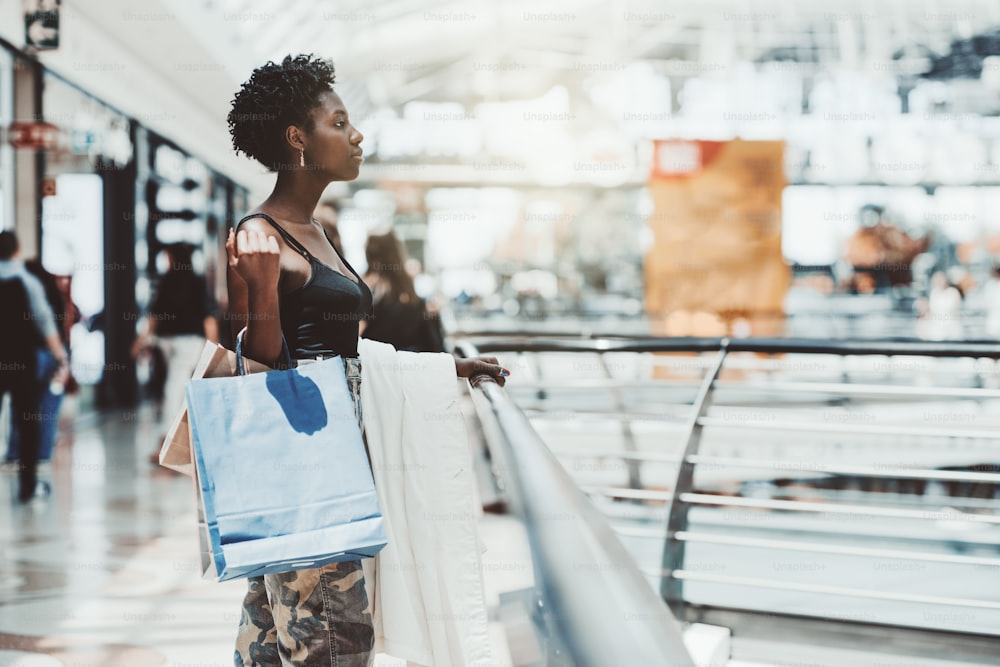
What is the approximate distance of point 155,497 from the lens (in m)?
5.67

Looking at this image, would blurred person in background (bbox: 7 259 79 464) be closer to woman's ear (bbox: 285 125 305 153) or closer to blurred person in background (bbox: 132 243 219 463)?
blurred person in background (bbox: 132 243 219 463)

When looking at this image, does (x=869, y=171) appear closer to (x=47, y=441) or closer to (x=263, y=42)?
(x=263, y=42)

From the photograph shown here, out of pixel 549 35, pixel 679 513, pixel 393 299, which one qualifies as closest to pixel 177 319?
pixel 393 299

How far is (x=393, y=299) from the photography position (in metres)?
5.30

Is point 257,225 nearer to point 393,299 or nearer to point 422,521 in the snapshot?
point 422,521

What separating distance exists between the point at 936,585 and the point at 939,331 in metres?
14.8

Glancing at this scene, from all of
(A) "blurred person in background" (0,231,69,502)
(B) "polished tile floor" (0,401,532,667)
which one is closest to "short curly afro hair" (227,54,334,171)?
(B) "polished tile floor" (0,401,532,667)

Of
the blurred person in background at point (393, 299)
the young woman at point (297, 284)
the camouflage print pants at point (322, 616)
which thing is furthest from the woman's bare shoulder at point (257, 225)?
the blurred person in background at point (393, 299)

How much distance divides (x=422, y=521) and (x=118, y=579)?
2541 millimetres

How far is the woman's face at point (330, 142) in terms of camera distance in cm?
185

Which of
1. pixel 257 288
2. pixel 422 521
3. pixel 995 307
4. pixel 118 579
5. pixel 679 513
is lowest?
pixel 118 579

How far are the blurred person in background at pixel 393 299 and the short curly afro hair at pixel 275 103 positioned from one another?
130 inches

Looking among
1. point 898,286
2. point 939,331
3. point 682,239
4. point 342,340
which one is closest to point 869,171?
point 898,286

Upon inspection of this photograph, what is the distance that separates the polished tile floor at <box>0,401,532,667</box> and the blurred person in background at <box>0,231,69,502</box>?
1.12ft
